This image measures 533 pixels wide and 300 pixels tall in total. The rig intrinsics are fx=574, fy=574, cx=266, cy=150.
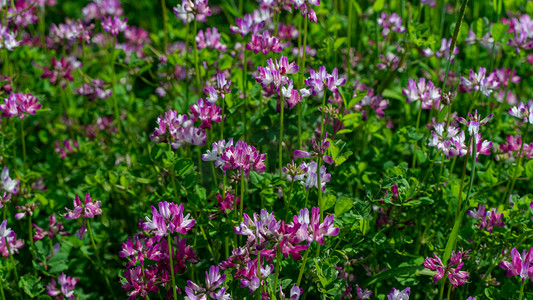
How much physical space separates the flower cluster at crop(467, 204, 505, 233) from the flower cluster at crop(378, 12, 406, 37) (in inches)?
42.7

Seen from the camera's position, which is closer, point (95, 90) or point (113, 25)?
point (113, 25)

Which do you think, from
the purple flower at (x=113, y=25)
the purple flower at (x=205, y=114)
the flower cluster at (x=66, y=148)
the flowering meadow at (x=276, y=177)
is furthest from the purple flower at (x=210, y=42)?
the flower cluster at (x=66, y=148)

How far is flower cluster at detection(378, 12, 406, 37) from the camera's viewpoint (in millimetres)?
2879

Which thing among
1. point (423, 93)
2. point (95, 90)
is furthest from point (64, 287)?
point (423, 93)

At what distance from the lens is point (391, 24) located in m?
2.92

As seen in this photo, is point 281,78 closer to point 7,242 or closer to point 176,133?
point 176,133

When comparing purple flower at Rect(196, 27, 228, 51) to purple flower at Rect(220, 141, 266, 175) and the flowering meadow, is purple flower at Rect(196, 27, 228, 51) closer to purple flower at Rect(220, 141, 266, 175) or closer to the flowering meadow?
the flowering meadow

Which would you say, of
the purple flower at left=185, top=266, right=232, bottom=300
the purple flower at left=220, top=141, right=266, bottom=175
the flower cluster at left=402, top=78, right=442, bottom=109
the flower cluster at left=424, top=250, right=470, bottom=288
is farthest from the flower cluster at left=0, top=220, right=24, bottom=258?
the flower cluster at left=402, top=78, right=442, bottom=109

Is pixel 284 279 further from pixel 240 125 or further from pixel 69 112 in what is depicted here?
pixel 69 112

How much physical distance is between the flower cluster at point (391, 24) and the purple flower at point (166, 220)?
1.66 meters

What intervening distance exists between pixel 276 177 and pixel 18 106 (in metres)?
1.11

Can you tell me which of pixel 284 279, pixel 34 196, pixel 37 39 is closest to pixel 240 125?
pixel 284 279

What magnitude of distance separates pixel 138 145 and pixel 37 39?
1377mm

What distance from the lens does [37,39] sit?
3904mm
